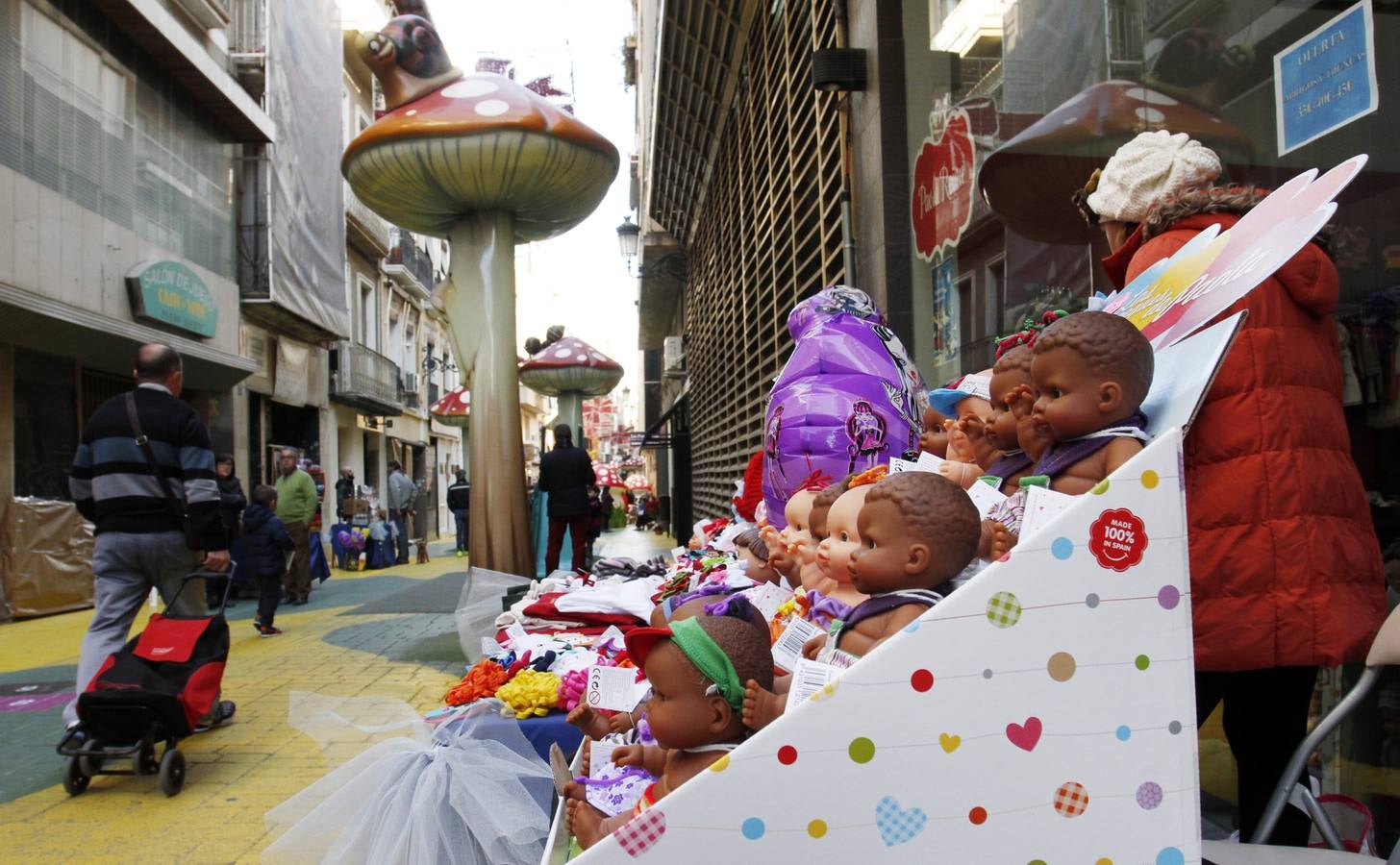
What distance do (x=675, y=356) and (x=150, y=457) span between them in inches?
724

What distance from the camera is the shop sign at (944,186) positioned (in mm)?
4387

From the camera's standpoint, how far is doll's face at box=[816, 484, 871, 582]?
5.26 ft

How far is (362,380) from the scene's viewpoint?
21500mm

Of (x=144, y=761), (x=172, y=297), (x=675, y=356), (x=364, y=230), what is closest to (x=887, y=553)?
(x=144, y=761)

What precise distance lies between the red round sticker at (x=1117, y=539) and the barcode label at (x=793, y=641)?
851 mm

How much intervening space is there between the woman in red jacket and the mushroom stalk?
5.18 meters

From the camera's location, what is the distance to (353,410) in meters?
22.3

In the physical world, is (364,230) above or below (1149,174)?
above

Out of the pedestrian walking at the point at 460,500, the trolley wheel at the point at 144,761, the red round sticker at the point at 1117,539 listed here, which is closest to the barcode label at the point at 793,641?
the red round sticker at the point at 1117,539

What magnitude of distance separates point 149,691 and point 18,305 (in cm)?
800

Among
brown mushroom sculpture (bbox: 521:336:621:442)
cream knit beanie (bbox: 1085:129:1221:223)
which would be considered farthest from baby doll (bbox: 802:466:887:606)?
brown mushroom sculpture (bbox: 521:336:621:442)

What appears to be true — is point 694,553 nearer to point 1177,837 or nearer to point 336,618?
point 1177,837

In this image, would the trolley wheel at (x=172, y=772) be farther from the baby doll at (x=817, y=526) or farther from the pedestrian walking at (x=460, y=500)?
the pedestrian walking at (x=460, y=500)

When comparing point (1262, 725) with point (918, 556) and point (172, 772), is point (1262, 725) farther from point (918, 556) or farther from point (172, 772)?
point (172, 772)
